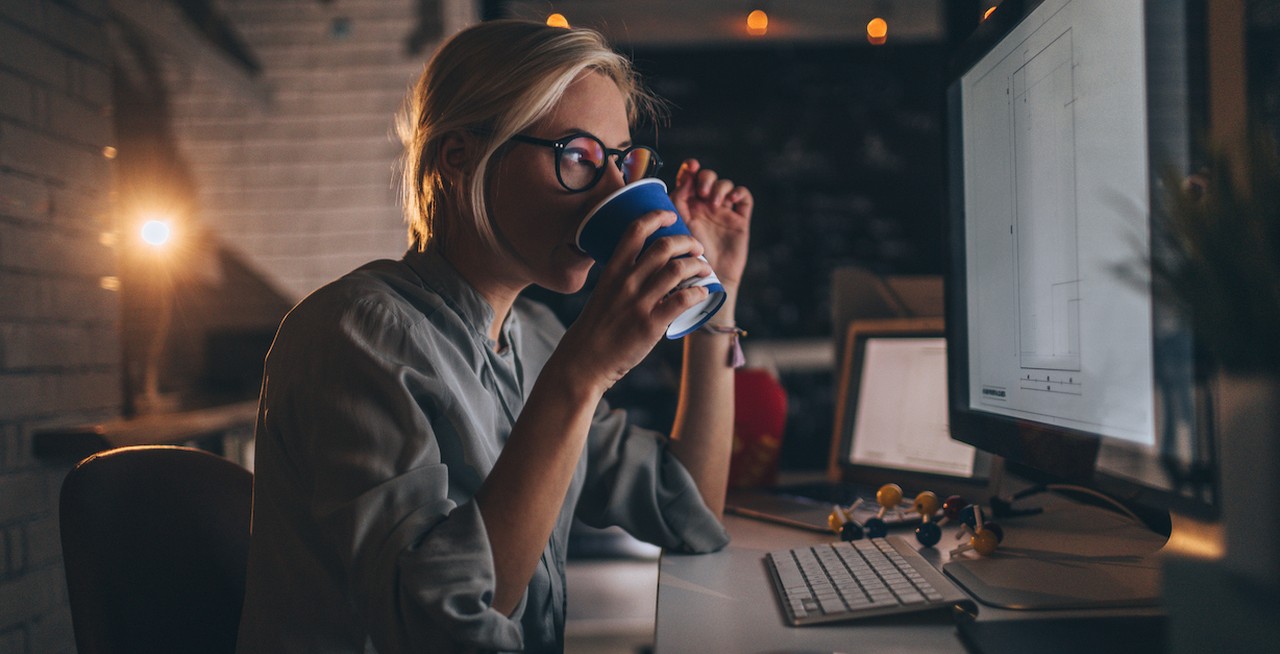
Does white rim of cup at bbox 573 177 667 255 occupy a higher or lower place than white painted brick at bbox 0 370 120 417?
higher

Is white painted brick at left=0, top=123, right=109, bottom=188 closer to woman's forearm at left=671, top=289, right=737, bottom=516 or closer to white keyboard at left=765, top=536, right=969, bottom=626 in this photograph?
woman's forearm at left=671, top=289, right=737, bottom=516

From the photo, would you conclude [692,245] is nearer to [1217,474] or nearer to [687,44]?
[1217,474]

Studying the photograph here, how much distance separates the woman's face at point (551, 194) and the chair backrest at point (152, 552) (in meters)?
0.44

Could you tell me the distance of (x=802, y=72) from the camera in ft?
11.9

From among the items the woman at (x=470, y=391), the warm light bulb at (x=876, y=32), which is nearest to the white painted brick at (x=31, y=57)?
the woman at (x=470, y=391)

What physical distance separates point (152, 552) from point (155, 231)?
2.40 m

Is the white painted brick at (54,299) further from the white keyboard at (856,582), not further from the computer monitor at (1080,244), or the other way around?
the computer monitor at (1080,244)

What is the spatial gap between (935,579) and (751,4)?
3.45 m

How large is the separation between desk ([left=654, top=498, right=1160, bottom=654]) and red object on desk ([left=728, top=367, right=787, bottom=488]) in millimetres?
370

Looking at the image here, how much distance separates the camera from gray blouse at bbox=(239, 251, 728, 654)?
681 millimetres

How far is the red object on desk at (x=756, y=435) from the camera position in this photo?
1448 mm

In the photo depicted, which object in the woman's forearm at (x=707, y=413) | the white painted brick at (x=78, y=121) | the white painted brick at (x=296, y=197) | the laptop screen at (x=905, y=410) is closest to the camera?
the woman's forearm at (x=707, y=413)

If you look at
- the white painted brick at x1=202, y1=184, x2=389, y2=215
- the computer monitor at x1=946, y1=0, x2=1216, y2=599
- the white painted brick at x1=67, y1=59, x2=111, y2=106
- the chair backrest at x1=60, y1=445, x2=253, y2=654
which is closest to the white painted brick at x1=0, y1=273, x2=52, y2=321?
the white painted brick at x1=67, y1=59, x2=111, y2=106

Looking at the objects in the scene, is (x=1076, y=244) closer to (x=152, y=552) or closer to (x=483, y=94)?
(x=483, y=94)
